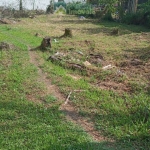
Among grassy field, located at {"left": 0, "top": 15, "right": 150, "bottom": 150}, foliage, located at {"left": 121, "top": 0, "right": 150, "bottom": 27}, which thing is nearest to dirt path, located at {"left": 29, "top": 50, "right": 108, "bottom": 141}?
grassy field, located at {"left": 0, "top": 15, "right": 150, "bottom": 150}

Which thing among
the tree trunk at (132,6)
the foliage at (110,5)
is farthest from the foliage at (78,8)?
the foliage at (110,5)

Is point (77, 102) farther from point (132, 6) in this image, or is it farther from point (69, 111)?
point (132, 6)

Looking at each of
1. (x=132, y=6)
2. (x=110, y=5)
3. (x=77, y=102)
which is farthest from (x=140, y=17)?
(x=77, y=102)

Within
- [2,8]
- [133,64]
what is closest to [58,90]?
[133,64]

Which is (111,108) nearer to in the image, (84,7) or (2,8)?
(2,8)

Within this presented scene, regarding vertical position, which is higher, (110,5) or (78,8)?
(78,8)

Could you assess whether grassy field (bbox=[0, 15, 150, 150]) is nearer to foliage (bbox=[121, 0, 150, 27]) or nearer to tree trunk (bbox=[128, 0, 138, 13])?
foliage (bbox=[121, 0, 150, 27])

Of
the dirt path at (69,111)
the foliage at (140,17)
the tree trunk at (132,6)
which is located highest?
the tree trunk at (132,6)

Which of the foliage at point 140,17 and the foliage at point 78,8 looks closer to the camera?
the foliage at point 140,17

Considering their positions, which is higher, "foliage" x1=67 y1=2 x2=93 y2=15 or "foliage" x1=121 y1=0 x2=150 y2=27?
"foliage" x1=67 y1=2 x2=93 y2=15

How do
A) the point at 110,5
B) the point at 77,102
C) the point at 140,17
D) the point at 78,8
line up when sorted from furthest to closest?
the point at 78,8, the point at 110,5, the point at 140,17, the point at 77,102

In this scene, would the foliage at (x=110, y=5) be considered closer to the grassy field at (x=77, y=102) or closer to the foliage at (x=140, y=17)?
the foliage at (x=140, y=17)

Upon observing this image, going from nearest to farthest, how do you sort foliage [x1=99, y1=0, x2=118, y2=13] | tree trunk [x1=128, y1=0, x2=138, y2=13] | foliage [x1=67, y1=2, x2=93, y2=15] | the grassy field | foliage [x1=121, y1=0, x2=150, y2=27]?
the grassy field → foliage [x1=121, y1=0, x2=150, y2=27] → foliage [x1=99, y1=0, x2=118, y2=13] → tree trunk [x1=128, y1=0, x2=138, y2=13] → foliage [x1=67, y1=2, x2=93, y2=15]

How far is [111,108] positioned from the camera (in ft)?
15.3
